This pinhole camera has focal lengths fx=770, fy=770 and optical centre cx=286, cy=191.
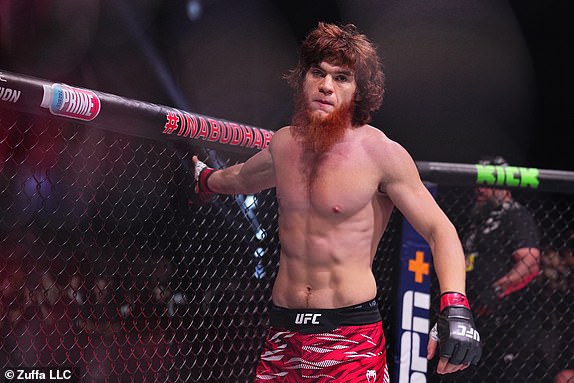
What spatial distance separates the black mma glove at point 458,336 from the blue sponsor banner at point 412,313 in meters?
1.35

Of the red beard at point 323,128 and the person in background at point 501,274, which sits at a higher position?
the red beard at point 323,128

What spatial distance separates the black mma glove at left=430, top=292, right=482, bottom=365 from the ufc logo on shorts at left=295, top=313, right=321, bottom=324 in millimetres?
409

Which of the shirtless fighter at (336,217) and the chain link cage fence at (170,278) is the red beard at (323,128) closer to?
the shirtless fighter at (336,217)

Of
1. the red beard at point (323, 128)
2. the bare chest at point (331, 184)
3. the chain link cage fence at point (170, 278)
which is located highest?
the red beard at point (323, 128)

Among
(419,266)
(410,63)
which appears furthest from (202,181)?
(410,63)

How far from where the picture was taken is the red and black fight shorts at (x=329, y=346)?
2.42 metres

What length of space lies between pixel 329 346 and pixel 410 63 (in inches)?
258

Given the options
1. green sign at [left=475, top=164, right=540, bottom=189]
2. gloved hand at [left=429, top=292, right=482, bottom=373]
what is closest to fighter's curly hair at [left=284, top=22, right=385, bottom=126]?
gloved hand at [left=429, top=292, right=482, bottom=373]

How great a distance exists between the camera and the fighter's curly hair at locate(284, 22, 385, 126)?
8.30ft

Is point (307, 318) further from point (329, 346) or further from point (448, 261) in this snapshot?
point (448, 261)

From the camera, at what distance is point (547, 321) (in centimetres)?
475

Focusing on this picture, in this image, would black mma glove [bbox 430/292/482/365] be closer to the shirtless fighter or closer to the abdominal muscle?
the shirtless fighter

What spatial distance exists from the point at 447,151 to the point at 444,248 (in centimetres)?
633

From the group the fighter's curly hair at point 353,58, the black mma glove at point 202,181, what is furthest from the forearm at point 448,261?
the black mma glove at point 202,181
